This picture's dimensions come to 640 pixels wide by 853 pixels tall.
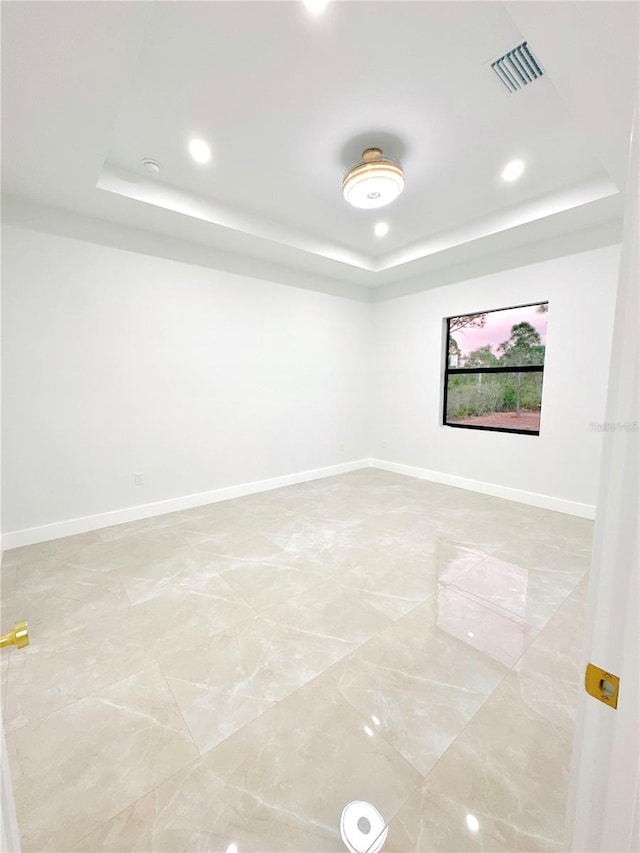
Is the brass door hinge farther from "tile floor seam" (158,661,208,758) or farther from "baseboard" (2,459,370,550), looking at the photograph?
"baseboard" (2,459,370,550)

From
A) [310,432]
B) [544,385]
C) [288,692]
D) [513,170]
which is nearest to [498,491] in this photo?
[544,385]

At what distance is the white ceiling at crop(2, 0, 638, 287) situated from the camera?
4.91 ft

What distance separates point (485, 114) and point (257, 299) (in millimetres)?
2603

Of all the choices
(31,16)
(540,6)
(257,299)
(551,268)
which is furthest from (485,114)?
(257,299)

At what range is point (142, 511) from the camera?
337 centimetres

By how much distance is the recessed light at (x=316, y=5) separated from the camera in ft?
4.78

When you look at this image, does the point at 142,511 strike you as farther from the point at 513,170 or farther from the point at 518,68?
the point at 513,170

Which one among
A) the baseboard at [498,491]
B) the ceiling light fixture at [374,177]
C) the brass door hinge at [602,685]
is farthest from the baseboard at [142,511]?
the brass door hinge at [602,685]

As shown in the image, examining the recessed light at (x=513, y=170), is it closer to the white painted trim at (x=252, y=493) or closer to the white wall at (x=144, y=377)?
the white wall at (x=144, y=377)

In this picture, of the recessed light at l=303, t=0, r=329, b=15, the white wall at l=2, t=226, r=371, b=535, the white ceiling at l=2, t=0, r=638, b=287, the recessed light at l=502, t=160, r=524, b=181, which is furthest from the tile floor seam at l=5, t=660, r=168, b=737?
the recessed light at l=502, t=160, r=524, b=181

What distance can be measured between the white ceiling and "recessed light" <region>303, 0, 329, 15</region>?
0.12 ft

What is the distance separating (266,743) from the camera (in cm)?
126

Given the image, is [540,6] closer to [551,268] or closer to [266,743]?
[551,268]

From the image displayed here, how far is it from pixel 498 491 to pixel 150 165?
4498 mm
